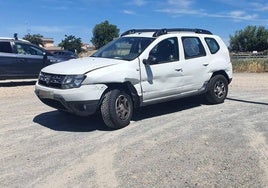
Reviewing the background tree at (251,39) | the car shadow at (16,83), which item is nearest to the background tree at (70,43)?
the background tree at (251,39)

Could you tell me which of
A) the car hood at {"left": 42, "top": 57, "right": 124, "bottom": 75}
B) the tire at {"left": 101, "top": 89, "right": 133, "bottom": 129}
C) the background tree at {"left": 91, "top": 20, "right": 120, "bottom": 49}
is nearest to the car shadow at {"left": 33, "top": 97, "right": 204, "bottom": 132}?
the tire at {"left": 101, "top": 89, "right": 133, "bottom": 129}

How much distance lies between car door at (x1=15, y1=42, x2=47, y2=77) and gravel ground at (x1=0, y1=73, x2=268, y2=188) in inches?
219

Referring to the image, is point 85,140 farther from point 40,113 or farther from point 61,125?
point 40,113

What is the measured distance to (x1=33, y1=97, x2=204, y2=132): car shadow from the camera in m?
7.81

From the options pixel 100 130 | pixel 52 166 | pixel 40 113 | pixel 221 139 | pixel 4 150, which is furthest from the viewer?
pixel 40 113

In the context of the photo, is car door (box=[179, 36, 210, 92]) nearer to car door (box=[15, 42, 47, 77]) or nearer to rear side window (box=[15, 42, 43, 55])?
car door (box=[15, 42, 47, 77])

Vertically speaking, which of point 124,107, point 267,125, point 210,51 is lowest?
point 267,125

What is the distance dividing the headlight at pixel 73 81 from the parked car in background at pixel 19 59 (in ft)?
27.1

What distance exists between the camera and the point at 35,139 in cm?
691

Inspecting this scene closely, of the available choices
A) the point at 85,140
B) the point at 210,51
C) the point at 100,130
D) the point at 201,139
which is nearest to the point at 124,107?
the point at 100,130

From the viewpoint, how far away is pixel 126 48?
333 inches

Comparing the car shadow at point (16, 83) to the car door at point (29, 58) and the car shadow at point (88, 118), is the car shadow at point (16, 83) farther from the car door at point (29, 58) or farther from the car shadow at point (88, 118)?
the car shadow at point (88, 118)

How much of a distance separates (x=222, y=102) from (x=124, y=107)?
11.5 feet

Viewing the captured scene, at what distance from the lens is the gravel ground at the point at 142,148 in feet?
16.3
